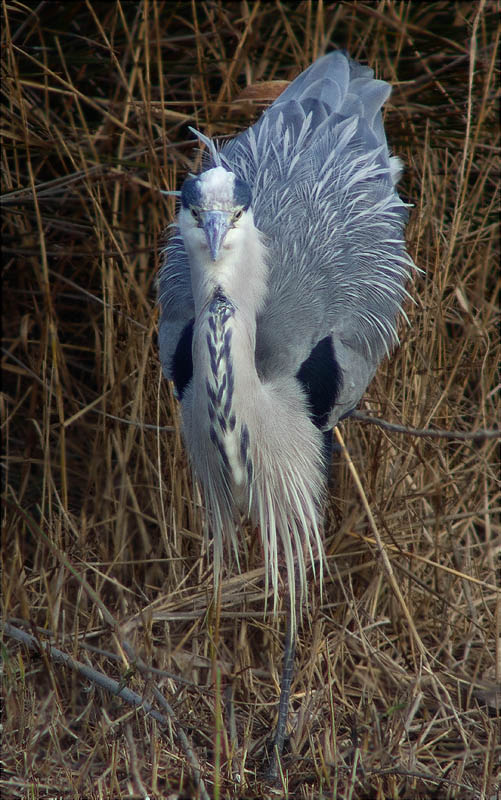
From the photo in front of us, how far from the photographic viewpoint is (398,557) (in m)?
2.46

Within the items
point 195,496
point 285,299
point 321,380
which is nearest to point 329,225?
point 285,299

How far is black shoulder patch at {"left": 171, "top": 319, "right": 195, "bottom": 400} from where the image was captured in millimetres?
2143

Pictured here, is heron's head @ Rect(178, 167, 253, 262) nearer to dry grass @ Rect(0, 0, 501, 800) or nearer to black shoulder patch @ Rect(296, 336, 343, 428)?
black shoulder patch @ Rect(296, 336, 343, 428)

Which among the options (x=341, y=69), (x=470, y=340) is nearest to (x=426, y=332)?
(x=470, y=340)

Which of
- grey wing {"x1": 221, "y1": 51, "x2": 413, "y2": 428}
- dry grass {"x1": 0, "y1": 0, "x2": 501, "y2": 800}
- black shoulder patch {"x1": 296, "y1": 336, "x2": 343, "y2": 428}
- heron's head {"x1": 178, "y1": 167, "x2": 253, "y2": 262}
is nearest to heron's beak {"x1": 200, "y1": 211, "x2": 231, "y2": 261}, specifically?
heron's head {"x1": 178, "y1": 167, "x2": 253, "y2": 262}

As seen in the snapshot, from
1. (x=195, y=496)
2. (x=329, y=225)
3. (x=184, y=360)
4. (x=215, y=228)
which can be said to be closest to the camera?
(x=215, y=228)

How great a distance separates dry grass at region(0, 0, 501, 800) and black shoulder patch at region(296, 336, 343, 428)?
34 cm

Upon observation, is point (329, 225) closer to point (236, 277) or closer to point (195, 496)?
point (236, 277)

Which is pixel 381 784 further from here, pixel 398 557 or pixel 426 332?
pixel 426 332

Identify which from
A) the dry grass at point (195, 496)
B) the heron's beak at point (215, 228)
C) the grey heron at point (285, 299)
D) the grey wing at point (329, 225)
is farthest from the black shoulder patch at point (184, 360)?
the heron's beak at point (215, 228)

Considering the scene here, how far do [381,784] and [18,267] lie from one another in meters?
1.95

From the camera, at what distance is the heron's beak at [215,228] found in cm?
171

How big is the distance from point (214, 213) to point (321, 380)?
578mm

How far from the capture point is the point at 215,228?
172cm
